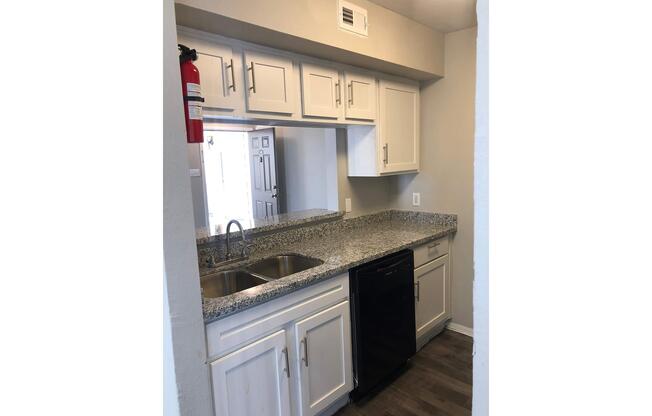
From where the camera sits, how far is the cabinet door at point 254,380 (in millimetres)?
1415

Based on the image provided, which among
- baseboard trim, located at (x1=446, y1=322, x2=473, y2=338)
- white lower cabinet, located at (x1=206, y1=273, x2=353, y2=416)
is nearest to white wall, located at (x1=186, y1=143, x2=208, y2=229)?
white lower cabinet, located at (x1=206, y1=273, x2=353, y2=416)

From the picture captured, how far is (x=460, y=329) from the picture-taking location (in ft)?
9.64

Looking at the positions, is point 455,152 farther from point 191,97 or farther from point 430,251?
point 191,97

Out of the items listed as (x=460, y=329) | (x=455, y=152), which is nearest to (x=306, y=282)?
(x=455, y=152)

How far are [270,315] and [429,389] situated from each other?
1323 mm

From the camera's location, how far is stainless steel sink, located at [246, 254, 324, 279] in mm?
2043

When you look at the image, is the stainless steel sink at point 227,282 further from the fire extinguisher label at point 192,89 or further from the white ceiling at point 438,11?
the white ceiling at point 438,11

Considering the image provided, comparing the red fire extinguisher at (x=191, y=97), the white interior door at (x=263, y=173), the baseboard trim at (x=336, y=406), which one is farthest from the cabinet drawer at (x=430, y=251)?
the white interior door at (x=263, y=173)

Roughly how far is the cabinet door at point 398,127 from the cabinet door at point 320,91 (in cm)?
48
